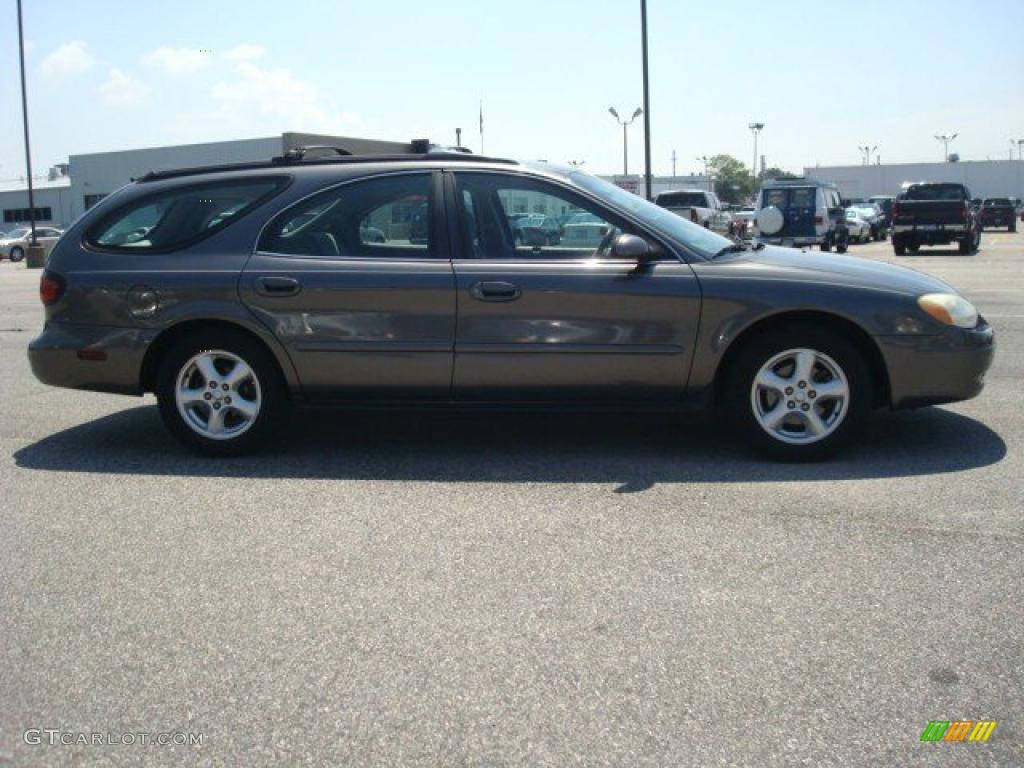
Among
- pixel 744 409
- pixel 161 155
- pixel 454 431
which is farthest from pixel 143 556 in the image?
pixel 161 155

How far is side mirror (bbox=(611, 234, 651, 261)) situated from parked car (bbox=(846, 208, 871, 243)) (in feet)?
112

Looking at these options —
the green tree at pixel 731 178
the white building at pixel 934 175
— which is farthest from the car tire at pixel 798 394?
the green tree at pixel 731 178

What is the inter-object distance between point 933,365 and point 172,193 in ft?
13.9

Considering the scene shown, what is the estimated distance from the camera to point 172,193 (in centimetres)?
621

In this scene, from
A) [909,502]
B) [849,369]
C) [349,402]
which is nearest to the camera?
[909,502]

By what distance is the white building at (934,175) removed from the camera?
99.2m

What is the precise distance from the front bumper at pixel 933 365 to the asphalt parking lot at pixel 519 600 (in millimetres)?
356

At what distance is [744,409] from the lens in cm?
565

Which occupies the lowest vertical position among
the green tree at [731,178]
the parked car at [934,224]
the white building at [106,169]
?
the parked car at [934,224]

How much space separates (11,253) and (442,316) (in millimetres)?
48854

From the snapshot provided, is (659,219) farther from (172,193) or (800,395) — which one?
(172,193)

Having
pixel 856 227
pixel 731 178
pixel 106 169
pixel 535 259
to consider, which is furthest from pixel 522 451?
pixel 731 178

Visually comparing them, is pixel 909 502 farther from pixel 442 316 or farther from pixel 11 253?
pixel 11 253

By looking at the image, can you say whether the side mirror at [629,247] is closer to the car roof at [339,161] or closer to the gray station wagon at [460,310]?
the gray station wagon at [460,310]
